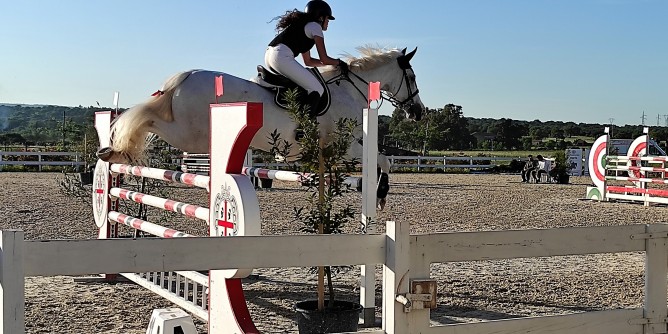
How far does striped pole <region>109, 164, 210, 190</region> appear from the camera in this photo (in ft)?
14.4

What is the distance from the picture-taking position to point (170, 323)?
10.0 ft

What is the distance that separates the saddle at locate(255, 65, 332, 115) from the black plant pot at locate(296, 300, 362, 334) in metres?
2.49

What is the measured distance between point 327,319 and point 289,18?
9.97 ft

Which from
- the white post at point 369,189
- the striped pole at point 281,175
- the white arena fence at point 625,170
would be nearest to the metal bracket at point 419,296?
the striped pole at point 281,175

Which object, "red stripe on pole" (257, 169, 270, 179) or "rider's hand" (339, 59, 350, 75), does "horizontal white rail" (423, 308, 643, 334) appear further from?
"rider's hand" (339, 59, 350, 75)

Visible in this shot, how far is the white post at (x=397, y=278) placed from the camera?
280 cm

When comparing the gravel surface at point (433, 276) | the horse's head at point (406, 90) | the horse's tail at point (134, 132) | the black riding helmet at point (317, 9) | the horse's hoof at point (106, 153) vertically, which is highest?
the black riding helmet at point (317, 9)

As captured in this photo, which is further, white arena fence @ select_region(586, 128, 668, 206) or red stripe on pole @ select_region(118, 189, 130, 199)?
white arena fence @ select_region(586, 128, 668, 206)

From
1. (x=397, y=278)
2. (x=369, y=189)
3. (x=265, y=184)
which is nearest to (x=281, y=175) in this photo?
(x=369, y=189)

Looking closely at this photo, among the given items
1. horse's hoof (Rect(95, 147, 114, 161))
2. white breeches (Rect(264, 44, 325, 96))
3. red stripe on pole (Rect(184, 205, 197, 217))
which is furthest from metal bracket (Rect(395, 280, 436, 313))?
white breeches (Rect(264, 44, 325, 96))

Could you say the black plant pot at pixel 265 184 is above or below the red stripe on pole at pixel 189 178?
below

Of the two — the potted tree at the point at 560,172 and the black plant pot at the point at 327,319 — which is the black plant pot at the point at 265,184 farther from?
the black plant pot at the point at 327,319

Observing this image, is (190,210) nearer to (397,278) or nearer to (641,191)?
(397,278)

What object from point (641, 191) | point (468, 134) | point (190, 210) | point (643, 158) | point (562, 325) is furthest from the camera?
point (468, 134)
